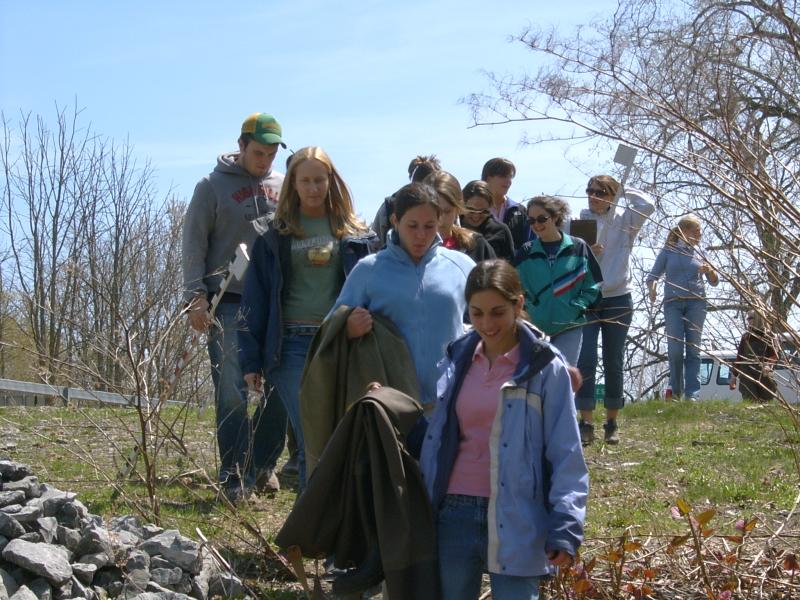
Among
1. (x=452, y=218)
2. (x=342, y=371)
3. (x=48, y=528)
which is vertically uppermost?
(x=452, y=218)

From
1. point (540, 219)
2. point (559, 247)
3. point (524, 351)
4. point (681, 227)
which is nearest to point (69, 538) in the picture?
point (524, 351)

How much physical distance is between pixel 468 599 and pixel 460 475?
41 cm

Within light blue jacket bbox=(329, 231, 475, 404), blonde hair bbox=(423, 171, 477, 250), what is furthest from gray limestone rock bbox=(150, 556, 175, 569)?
blonde hair bbox=(423, 171, 477, 250)

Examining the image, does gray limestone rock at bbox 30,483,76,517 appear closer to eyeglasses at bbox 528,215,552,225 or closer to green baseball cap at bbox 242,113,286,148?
green baseball cap at bbox 242,113,286,148

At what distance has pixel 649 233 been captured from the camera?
4.70 m

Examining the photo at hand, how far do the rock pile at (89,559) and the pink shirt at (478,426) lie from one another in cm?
135

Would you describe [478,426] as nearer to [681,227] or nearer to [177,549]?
[681,227]

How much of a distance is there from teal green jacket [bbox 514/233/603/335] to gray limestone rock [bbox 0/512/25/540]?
12.5 ft

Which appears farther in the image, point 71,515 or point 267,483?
point 267,483

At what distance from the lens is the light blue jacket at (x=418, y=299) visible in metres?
4.76

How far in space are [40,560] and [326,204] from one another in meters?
2.17

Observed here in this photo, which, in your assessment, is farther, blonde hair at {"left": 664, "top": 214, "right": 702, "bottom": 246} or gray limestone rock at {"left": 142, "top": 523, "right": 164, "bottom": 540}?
gray limestone rock at {"left": 142, "top": 523, "right": 164, "bottom": 540}

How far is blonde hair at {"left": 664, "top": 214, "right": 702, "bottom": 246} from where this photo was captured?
443cm

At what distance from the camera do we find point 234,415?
6633 millimetres
